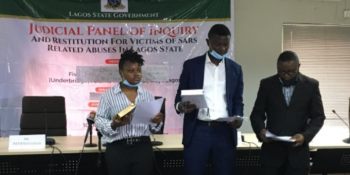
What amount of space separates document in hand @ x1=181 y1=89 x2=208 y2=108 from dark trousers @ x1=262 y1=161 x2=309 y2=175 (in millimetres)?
580

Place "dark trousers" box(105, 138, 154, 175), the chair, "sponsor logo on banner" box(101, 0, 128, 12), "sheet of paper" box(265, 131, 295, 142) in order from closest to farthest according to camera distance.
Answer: "sheet of paper" box(265, 131, 295, 142) → "dark trousers" box(105, 138, 154, 175) → the chair → "sponsor logo on banner" box(101, 0, 128, 12)

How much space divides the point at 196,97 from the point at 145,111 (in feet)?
1.14

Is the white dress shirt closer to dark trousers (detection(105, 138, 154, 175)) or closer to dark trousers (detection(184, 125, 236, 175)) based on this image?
dark trousers (detection(184, 125, 236, 175))

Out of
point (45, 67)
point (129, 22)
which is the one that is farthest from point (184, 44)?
Answer: point (45, 67)

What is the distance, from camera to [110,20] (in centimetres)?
423

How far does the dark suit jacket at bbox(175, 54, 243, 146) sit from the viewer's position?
2289 mm

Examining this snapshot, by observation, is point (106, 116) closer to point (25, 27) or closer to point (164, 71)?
point (164, 71)

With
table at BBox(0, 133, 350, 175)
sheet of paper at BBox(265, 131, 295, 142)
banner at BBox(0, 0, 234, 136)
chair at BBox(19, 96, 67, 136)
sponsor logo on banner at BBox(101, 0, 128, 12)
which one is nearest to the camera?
sheet of paper at BBox(265, 131, 295, 142)

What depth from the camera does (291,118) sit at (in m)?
2.16

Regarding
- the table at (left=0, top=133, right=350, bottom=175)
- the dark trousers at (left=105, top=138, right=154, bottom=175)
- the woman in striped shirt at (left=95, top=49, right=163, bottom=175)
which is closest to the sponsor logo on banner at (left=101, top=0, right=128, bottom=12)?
the table at (left=0, top=133, right=350, bottom=175)

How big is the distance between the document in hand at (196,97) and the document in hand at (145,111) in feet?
0.65

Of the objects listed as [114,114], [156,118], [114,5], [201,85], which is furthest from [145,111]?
[114,5]

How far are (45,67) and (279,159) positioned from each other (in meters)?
3.08

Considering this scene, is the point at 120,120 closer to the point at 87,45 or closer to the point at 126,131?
the point at 126,131
